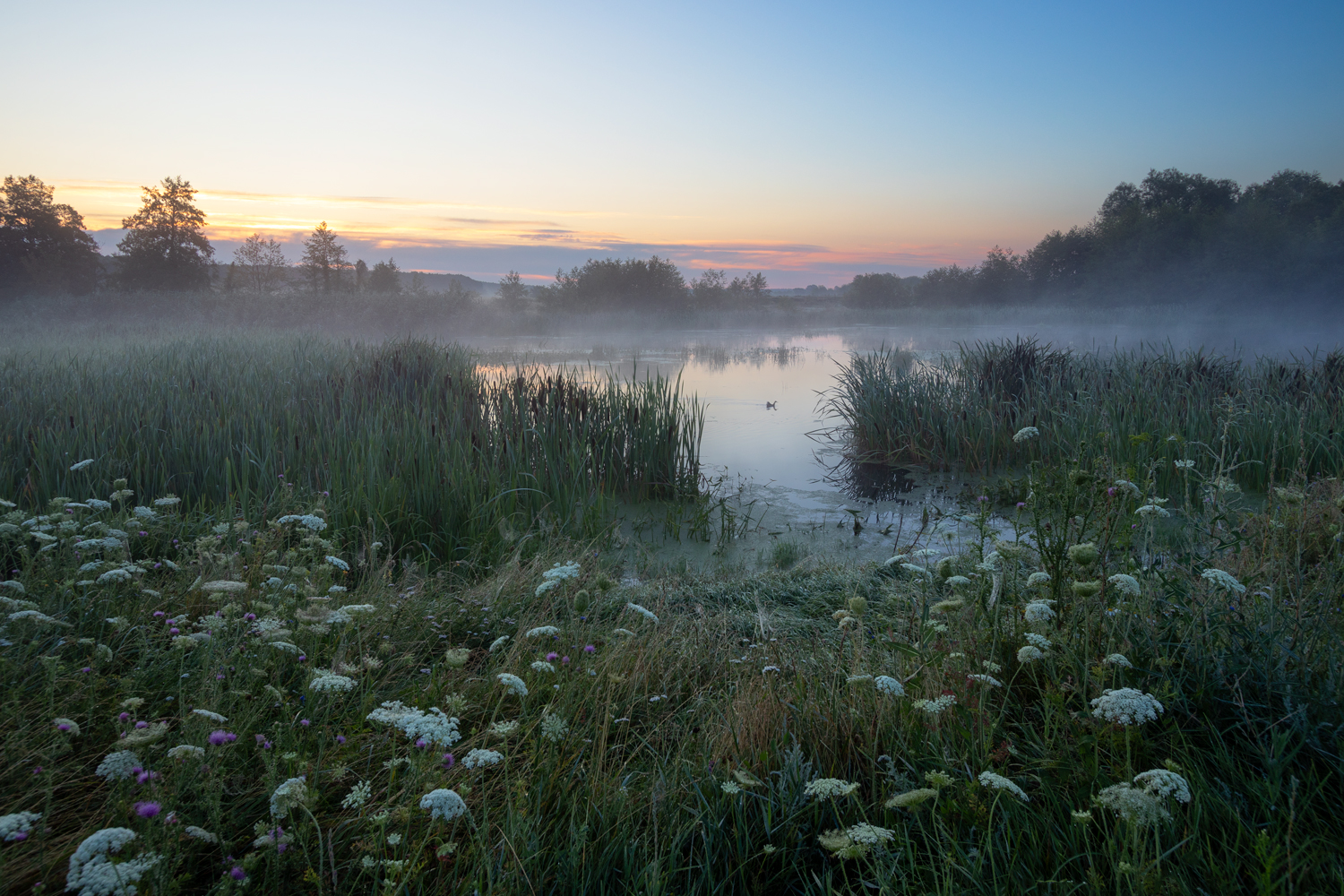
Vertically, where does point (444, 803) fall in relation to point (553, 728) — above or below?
above

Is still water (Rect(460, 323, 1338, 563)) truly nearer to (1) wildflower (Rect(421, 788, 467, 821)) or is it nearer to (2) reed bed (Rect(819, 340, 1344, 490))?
(2) reed bed (Rect(819, 340, 1344, 490))

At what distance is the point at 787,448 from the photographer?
983cm

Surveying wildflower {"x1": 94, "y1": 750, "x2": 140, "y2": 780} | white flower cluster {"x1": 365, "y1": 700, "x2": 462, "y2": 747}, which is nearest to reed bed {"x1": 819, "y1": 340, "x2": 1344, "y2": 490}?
white flower cluster {"x1": 365, "y1": 700, "x2": 462, "y2": 747}

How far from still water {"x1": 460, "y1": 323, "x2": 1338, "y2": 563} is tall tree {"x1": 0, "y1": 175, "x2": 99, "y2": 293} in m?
16.0

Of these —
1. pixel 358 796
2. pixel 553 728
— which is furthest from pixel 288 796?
pixel 553 728

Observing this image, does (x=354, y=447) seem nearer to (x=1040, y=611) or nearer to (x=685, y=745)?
(x=685, y=745)

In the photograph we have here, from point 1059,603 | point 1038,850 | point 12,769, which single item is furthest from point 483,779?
point 1059,603

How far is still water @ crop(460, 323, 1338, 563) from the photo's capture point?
19.2ft

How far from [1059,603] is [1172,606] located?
1.31ft

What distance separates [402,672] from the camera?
2.41 metres

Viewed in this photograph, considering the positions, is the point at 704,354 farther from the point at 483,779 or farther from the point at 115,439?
the point at 483,779

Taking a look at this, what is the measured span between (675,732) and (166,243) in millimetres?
35920

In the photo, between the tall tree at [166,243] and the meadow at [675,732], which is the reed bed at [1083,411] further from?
the tall tree at [166,243]

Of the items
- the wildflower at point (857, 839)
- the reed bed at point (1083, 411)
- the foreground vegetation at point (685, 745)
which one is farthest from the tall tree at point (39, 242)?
the wildflower at point (857, 839)
